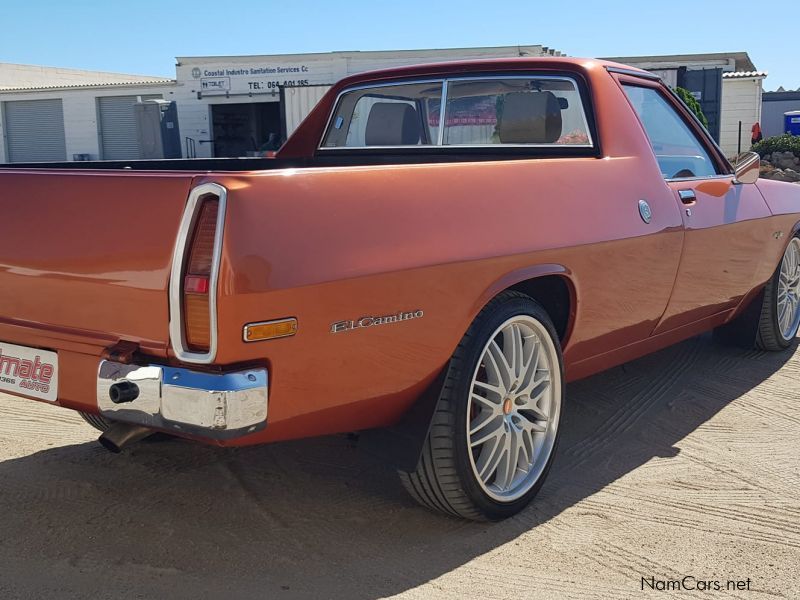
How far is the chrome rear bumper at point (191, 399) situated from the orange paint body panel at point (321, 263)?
4 centimetres

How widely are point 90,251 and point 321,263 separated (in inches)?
26.4

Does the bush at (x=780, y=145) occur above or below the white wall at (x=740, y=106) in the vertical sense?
below

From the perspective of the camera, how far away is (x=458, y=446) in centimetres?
272

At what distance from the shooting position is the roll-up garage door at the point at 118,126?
1117 inches

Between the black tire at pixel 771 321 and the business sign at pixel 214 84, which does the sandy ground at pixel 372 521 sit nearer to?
the black tire at pixel 771 321

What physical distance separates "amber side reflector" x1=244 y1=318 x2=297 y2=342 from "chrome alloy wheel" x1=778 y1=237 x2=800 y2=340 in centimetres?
387

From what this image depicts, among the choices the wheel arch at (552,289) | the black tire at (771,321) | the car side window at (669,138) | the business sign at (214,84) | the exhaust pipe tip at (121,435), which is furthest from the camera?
the business sign at (214,84)

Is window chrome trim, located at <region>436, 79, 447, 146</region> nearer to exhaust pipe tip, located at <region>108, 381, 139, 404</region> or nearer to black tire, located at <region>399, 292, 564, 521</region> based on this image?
black tire, located at <region>399, 292, 564, 521</region>

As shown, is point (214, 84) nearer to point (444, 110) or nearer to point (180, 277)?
point (444, 110)

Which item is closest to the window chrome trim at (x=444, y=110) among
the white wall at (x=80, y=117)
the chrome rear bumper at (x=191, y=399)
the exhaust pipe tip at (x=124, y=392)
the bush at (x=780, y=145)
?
the chrome rear bumper at (x=191, y=399)

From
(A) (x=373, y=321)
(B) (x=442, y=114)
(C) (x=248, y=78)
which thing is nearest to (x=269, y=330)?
(A) (x=373, y=321)

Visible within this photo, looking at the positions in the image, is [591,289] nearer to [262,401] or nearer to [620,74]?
[620,74]

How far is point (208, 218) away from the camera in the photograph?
2219mm

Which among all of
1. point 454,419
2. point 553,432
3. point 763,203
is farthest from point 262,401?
point 763,203
